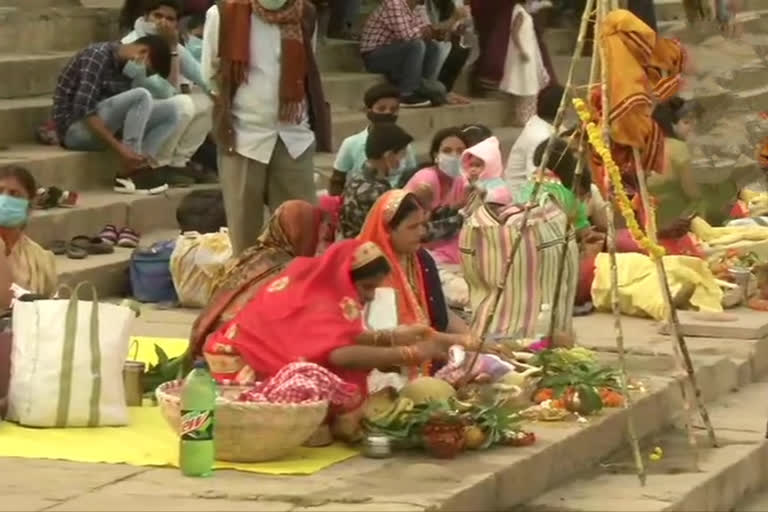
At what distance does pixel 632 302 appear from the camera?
11.1 m

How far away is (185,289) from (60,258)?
66cm

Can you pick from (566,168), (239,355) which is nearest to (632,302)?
(566,168)

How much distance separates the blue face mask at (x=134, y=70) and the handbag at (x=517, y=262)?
124 inches

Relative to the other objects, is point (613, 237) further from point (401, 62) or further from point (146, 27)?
point (401, 62)

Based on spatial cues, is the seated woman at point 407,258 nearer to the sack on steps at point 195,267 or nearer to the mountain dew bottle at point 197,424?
the mountain dew bottle at point 197,424

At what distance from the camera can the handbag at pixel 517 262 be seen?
9.69m

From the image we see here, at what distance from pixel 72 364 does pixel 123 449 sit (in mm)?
429

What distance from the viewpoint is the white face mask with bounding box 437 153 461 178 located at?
1186 centimetres

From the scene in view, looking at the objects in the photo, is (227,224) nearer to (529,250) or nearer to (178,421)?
(529,250)

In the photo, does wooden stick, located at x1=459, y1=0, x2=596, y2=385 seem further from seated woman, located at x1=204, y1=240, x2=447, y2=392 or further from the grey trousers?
the grey trousers

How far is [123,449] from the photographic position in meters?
7.65

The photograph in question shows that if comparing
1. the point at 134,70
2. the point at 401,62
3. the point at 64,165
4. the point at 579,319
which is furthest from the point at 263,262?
the point at 401,62

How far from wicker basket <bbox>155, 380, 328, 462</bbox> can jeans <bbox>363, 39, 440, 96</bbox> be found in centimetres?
818

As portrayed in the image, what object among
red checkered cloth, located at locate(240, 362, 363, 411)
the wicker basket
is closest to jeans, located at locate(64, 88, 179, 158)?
red checkered cloth, located at locate(240, 362, 363, 411)
